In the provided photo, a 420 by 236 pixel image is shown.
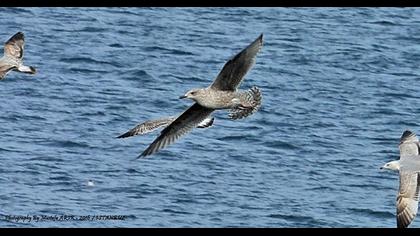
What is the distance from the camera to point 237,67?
33.8ft

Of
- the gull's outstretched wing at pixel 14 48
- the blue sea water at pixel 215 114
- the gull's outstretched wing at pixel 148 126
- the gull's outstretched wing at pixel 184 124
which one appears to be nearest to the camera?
the gull's outstretched wing at pixel 184 124

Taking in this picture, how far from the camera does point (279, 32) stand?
2658 centimetres

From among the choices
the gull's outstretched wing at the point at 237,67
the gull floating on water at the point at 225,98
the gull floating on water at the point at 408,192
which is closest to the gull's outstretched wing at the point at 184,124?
the gull floating on water at the point at 225,98

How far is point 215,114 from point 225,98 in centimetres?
922

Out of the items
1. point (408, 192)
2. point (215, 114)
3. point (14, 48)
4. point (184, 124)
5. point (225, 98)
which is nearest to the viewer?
point (225, 98)

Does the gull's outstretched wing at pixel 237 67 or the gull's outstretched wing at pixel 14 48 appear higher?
the gull's outstretched wing at pixel 237 67

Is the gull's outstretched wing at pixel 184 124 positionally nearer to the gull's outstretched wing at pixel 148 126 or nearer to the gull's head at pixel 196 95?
the gull's head at pixel 196 95

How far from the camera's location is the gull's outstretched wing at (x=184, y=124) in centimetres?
1105

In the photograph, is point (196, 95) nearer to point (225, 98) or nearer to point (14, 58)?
point (225, 98)

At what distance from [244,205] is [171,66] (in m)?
7.56

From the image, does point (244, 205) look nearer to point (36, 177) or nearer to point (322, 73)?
point (36, 177)

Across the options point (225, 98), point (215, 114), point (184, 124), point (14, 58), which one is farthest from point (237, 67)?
point (215, 114)
